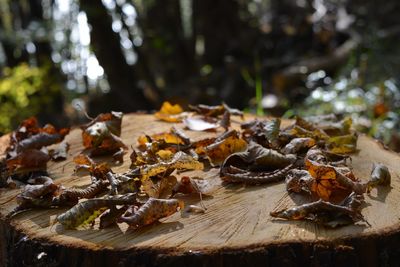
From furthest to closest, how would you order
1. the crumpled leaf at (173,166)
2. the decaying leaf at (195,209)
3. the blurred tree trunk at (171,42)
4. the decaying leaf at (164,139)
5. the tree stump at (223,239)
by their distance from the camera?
1. the blurred tree trunk at (171,42)
2. the decaying leaf at (164,139)
3. the crumpled leaf at (173,166)
4. the decaying leaf at (195,209)
5. the tree stump at (223,239)

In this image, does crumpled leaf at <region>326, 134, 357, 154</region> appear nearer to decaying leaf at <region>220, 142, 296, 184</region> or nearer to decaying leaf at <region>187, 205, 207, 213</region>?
decaying leaf at <region>220, 142, 296, 184</region>

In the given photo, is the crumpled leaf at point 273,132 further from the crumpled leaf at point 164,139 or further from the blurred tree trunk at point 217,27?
the blurred tree trunk at point 217,27

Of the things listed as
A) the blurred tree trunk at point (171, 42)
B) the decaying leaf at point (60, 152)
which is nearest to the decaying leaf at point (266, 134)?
the decaying leaf at point (60, 152)

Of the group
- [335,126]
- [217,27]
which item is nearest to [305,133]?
[335,126]

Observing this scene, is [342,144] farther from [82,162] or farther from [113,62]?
[113,62]

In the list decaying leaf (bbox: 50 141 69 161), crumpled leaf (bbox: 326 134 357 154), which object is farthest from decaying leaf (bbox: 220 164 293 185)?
decaying leaf (bbox: 50 141 69 161)
